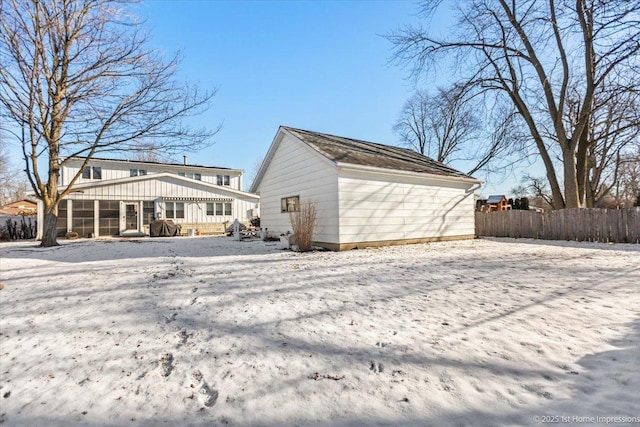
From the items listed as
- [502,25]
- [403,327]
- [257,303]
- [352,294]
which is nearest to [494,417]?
[403,327]

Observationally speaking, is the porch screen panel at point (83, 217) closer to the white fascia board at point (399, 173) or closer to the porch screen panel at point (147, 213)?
the porch screen panel at point (147, 213)

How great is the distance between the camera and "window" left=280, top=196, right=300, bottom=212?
444 inches

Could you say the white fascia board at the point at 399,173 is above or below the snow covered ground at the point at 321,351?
above

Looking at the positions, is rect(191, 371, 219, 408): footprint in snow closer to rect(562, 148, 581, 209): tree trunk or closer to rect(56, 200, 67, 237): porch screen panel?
rect(562, 148, 581, 209): tree trunk

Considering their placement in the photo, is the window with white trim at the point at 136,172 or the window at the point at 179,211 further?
the window with white trim at the point at 136,172

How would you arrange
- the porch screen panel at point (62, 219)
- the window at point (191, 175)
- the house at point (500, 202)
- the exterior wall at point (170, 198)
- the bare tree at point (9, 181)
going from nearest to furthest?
the porch screen panel at point (62, 219) < the exterior wall at point (170, 198) < the window at point (191, 175) < the house at point (500, 202) < the bare tree at point (9, 181)

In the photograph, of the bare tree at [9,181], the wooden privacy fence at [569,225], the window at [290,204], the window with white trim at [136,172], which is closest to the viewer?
the wooden privacy fence at [569,225]

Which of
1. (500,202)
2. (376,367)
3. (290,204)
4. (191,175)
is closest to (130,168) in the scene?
(191,175)

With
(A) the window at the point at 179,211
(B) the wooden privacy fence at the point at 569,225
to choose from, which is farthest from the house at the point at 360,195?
(A) the window at the point at 179,211

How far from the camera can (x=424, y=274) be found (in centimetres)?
541

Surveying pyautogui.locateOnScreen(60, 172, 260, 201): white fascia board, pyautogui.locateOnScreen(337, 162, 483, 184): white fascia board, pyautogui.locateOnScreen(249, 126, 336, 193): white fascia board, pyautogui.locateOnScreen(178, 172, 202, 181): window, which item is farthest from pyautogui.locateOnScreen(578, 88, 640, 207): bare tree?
pyautogui.locateOnScreen(178, 172, 202, 181): window

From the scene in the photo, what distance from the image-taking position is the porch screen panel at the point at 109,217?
17.5 m

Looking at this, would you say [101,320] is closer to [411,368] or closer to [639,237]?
[411,368]

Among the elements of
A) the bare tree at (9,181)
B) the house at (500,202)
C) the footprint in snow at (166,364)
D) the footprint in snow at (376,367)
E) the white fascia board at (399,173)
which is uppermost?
the bare tree at (9,181)
